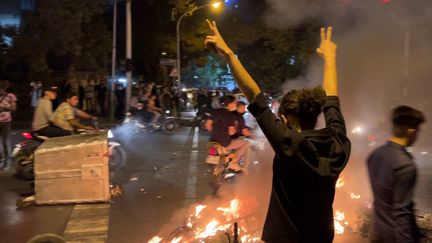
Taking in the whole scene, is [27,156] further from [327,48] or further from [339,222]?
[327,48]

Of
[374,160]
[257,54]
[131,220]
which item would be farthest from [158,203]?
[257,54]

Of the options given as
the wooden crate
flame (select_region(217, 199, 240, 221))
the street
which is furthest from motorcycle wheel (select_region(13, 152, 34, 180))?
flame (select_region(217, 199, 240, 221))

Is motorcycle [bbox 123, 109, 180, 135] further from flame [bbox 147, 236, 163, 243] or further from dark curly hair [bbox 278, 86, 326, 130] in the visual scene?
dark curly hair [bbox 278, 86, 326, 130]

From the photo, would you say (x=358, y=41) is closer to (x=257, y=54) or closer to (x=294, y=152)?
(x=294, y=152)

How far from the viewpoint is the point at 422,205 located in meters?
6.96

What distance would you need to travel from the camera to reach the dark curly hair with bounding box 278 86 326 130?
2.25m

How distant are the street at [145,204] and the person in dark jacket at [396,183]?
8.06ft

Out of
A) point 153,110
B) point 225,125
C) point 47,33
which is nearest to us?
point 225,125

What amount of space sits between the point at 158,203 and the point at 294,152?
210 inches

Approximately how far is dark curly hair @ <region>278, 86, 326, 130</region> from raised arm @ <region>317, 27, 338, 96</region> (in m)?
0.37

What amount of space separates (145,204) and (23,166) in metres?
2.78

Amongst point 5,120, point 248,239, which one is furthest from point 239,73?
point 5,120

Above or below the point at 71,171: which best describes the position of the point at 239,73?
above

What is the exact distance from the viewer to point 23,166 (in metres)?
8.65
